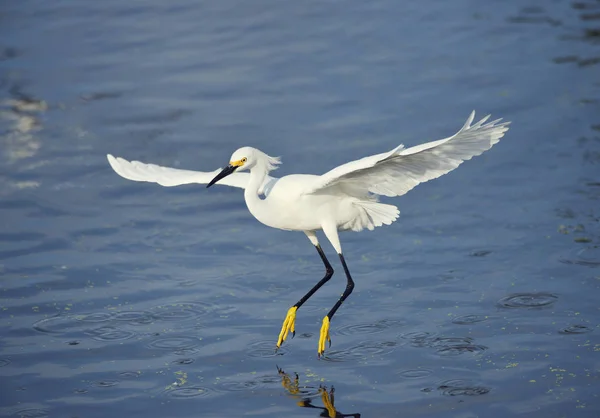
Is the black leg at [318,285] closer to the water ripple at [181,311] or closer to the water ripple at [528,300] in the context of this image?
the water ripple at [181,311]

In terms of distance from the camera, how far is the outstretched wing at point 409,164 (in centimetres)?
828

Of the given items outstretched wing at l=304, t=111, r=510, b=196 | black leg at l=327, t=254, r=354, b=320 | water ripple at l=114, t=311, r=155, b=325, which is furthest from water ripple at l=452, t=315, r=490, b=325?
water ripple at l=114, t=311, r=155, b=325

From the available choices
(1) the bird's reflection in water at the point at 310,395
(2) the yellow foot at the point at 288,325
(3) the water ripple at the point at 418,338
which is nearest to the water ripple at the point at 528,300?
(3) the water ripple at the point at 418,338

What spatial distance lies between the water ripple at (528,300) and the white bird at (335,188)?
1.24 metres

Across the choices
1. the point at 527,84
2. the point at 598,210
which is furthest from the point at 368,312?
the point at 527,84

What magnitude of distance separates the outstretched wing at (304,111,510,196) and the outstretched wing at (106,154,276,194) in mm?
1041

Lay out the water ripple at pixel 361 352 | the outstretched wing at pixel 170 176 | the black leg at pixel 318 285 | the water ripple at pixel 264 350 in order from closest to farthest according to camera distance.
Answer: the water ripple at pixel 361 352
the water ripple at pixel 264 350
the black leg at pixel 318 285
the outstretched wing at pixel 170 176

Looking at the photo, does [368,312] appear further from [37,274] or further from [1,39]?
[1,39]

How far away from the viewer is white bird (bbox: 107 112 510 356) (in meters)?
8.62

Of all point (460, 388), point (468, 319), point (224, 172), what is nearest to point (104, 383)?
point (224, 172)

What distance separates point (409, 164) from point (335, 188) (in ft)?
2.92

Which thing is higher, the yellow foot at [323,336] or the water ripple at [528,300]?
the yellow foot at [323,336]

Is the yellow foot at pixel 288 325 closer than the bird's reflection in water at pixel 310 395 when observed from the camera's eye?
No

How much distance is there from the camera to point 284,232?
38.7 ft
